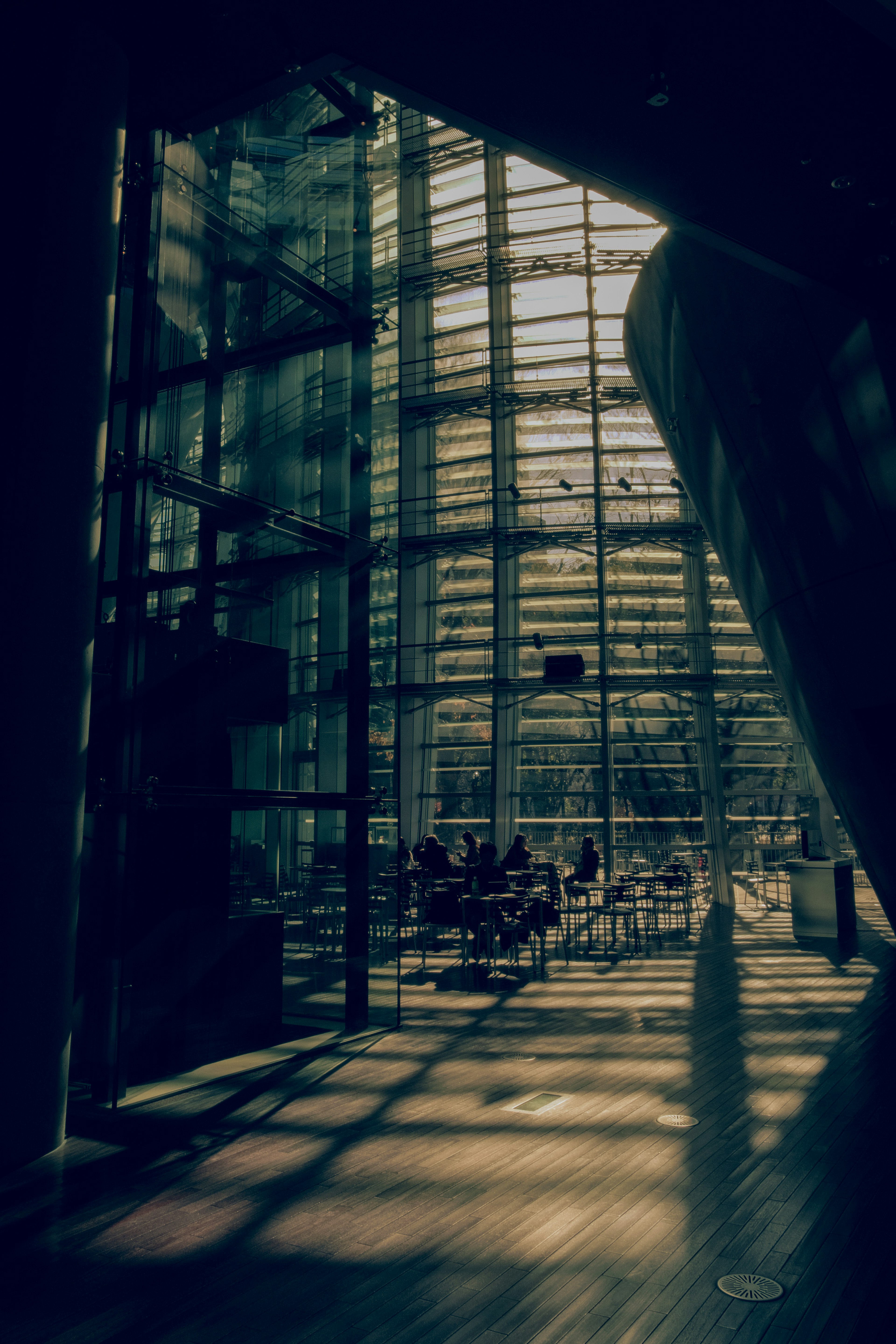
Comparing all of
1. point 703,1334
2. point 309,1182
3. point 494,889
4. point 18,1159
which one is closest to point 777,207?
point 703,1334

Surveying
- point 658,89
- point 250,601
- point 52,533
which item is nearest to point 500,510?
point 250,601

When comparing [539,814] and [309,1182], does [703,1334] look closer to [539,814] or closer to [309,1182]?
[309,1182]

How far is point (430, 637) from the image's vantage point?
18.7m

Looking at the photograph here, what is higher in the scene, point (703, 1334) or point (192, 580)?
point (192, 580)

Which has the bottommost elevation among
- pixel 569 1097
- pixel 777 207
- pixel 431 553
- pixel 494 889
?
pixel 569 1097

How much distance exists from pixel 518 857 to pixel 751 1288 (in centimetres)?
968

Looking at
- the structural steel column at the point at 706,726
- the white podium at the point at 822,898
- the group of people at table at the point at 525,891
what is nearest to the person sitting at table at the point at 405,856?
the group of people at table at the point at 525,891

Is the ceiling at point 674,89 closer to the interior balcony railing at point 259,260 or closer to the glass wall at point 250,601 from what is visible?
the interior balcony railing at point 259,260

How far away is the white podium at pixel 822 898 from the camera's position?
39.5 feet

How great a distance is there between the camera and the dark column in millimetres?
4520

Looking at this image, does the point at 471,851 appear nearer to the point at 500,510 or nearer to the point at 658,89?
the point at 500,510

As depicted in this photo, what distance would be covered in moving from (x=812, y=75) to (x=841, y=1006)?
6.91 meters

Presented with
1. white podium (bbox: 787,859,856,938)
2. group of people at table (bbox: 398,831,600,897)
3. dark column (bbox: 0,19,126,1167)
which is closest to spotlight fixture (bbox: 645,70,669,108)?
dark column (bbox: 0,19,126,1167)

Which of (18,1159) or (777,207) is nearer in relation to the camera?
(18,1159)
